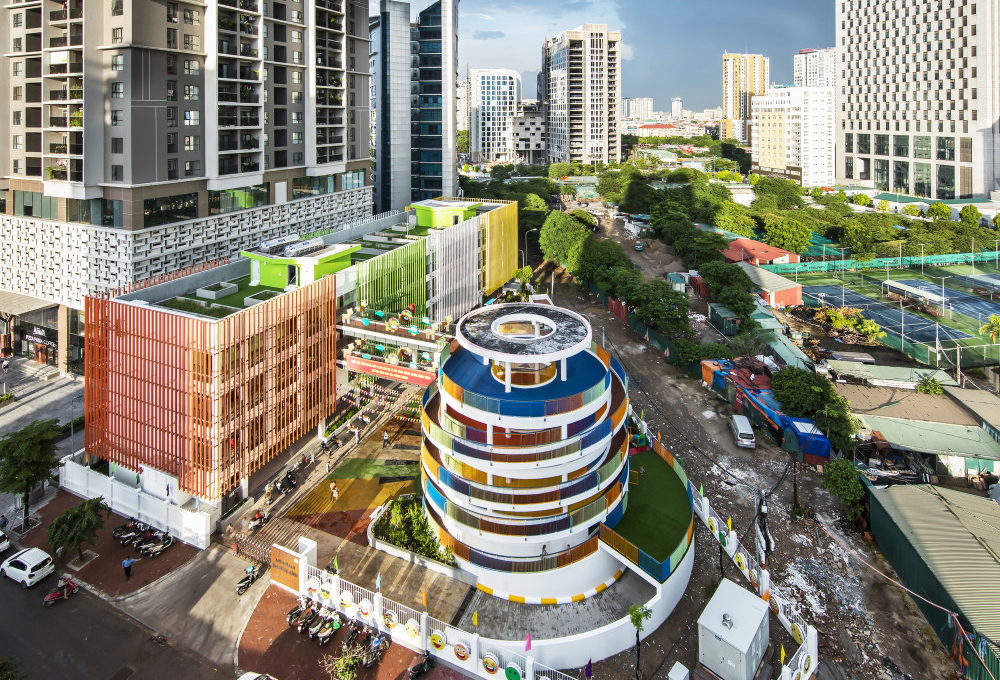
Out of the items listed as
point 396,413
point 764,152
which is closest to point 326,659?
point 396,413

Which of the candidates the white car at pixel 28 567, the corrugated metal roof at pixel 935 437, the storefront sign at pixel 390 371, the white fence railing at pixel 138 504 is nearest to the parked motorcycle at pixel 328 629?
the white fence railing at pixel 138 504

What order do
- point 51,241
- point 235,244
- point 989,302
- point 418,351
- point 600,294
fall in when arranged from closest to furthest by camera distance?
point 418,351 → point 51,241 → point 235,244 → point 989,302 → point 600,294

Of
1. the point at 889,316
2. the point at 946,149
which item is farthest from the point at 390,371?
the point at 946,149

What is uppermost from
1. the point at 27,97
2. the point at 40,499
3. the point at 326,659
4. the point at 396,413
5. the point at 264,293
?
the point at 27,97

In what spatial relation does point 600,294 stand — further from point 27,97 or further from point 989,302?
point 27,97

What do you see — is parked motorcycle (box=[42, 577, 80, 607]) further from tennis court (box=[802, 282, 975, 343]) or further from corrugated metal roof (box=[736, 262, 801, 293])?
corrugated metal roof (box=[736, 262, 801, 293])

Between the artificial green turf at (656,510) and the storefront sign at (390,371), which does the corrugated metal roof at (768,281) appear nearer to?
the artificial green turf at (656,510)
